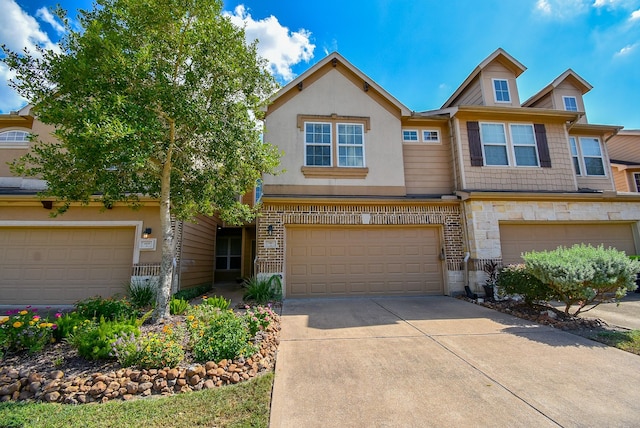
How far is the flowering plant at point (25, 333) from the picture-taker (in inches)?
163

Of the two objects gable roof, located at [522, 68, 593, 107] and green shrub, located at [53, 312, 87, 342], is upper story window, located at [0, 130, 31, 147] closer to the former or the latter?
green shrub, located at [53, 312, 87, 342]

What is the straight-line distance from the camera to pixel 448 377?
358 cm

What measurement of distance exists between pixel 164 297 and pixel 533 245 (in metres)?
10.8

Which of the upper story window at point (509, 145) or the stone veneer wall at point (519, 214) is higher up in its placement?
the upper story window at point (509, 145)

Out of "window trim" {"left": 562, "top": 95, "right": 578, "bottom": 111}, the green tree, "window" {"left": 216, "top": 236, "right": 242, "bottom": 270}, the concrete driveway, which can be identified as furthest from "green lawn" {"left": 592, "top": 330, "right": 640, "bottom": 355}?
"window" {"left": 216, "top": 236, "right": 242, "bottom": 270}

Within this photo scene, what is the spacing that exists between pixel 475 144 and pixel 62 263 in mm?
13742

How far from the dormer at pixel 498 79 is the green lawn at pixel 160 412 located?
40.6 feet

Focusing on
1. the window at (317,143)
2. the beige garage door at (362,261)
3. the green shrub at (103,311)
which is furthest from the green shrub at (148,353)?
the window at (317,143)

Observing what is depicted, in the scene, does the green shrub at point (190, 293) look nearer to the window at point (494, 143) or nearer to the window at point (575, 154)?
the window at point (494, 143)

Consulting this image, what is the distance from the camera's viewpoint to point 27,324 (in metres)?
4.31

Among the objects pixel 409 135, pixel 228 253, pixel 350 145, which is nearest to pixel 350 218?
pixel 350 145

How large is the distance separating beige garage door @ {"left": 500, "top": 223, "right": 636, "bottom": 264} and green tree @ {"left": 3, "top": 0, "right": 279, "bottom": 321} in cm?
804

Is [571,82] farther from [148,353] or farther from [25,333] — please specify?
[25,333]

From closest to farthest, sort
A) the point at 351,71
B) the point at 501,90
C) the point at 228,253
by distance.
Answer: the point at 351,71 → the point at 501,90 → the point at 228,253
